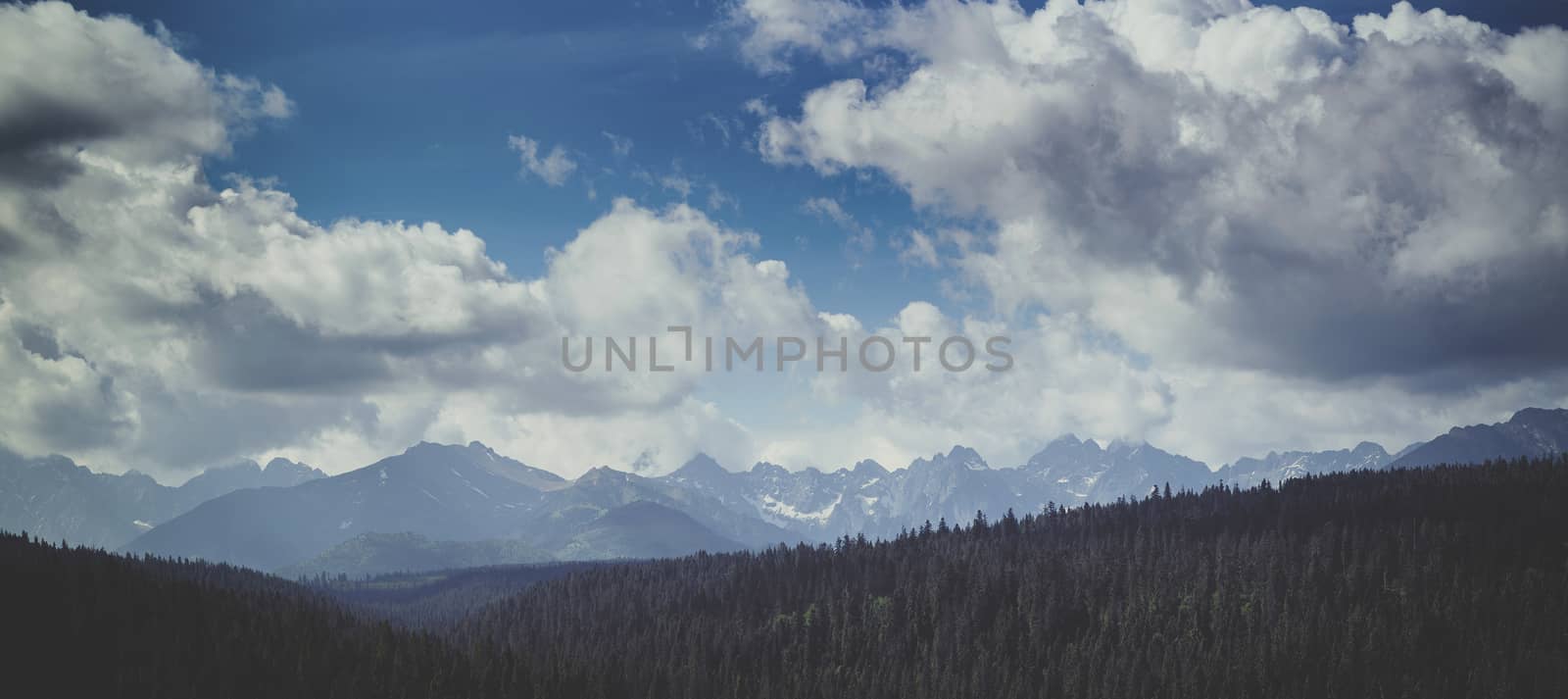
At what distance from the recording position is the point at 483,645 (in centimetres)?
18712

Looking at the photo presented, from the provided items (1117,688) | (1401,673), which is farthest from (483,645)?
(1401,673)

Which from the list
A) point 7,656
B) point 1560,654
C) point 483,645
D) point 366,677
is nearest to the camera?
point 7,656

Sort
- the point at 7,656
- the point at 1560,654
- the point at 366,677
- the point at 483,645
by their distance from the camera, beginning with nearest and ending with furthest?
the point at 7,656 → the point at 366,677 → the point at 1560,654 → the point at 483,645

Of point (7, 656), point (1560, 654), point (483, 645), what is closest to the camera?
point (7, 656)

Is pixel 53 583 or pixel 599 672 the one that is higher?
pixel 53 583

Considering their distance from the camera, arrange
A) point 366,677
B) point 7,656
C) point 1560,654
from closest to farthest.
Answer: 1. point 7,656
2. point 366,677
3. point 1560,654

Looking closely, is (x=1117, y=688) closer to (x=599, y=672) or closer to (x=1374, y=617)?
(x=1374, y=617)

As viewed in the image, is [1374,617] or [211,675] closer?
[211,675]

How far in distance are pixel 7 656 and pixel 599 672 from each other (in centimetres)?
9309

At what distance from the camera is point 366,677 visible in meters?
156

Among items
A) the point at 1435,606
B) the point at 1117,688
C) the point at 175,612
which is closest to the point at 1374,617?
the point at 1435,606

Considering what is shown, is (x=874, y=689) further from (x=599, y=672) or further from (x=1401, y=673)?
(x=1401, y=673)

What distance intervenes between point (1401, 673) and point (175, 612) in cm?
20822

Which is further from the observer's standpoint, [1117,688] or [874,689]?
[874,689]
